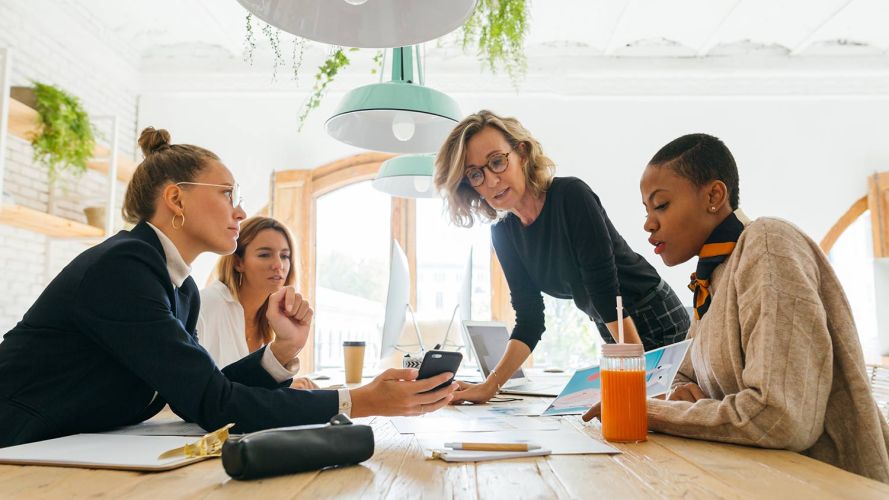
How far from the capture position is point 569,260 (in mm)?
2014

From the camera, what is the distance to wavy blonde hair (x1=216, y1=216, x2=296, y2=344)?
8.50 ft

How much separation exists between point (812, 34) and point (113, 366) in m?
5.17

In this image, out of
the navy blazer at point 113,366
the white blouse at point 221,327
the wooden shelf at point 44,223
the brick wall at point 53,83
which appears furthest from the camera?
the brick wall at point 53,83

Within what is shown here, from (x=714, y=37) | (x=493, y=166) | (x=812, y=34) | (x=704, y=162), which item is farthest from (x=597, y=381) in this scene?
(x=812, y=34)

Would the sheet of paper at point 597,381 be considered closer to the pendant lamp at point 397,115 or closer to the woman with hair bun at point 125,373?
the woman with hair bun at point 125,373

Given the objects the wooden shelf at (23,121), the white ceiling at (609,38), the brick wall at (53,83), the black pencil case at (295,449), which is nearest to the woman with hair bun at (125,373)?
the black pencil case at (295,449)

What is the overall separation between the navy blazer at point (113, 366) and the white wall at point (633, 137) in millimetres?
4000

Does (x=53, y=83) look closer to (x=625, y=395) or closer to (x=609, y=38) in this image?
(x=609, y=38)

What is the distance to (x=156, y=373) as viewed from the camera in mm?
1086

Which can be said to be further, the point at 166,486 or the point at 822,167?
the point at 822,167

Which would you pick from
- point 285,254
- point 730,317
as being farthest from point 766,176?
point 730,317

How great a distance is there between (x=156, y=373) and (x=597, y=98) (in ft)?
15.5

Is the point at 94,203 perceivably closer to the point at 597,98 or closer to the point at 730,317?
the point at 597,98

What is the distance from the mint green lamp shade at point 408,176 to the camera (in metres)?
2.79
